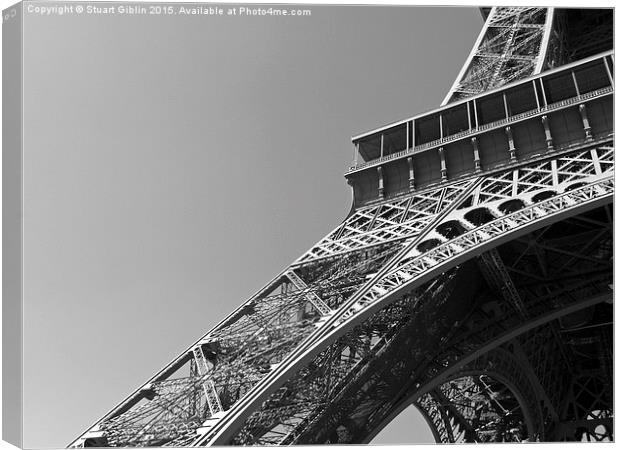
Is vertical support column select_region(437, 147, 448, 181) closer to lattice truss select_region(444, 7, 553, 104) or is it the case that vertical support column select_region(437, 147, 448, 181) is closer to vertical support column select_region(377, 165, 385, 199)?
vertical support column select_region(377, 165, 385, 199)

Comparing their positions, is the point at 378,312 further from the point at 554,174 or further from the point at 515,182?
the point at 554,174

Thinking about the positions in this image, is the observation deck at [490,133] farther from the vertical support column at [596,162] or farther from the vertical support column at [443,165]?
the vertical support column at [596,162]

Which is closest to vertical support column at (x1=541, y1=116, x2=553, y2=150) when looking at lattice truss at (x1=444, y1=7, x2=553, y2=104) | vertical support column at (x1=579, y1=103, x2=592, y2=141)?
vertical support column at (x1=579, y1=103, x2=592, y2=141)

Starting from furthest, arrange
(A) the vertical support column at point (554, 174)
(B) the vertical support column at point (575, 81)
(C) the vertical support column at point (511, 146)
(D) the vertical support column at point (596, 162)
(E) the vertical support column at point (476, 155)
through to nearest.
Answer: (E) the vertical support column at point (476, 155), (B) the vertical support column at point (575, 81), (C) the vertical support column at point (511, 146), (A) the vertical support column at point (554, 174), (D) the vertical support column at point (596, 162)

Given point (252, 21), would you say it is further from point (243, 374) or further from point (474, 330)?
point (474, 330)

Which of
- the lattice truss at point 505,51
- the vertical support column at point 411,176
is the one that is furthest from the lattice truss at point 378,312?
the lattice truss at point 505,51

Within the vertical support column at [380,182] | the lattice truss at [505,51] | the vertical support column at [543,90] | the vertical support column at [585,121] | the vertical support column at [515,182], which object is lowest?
the vertical support column at [515,182]
